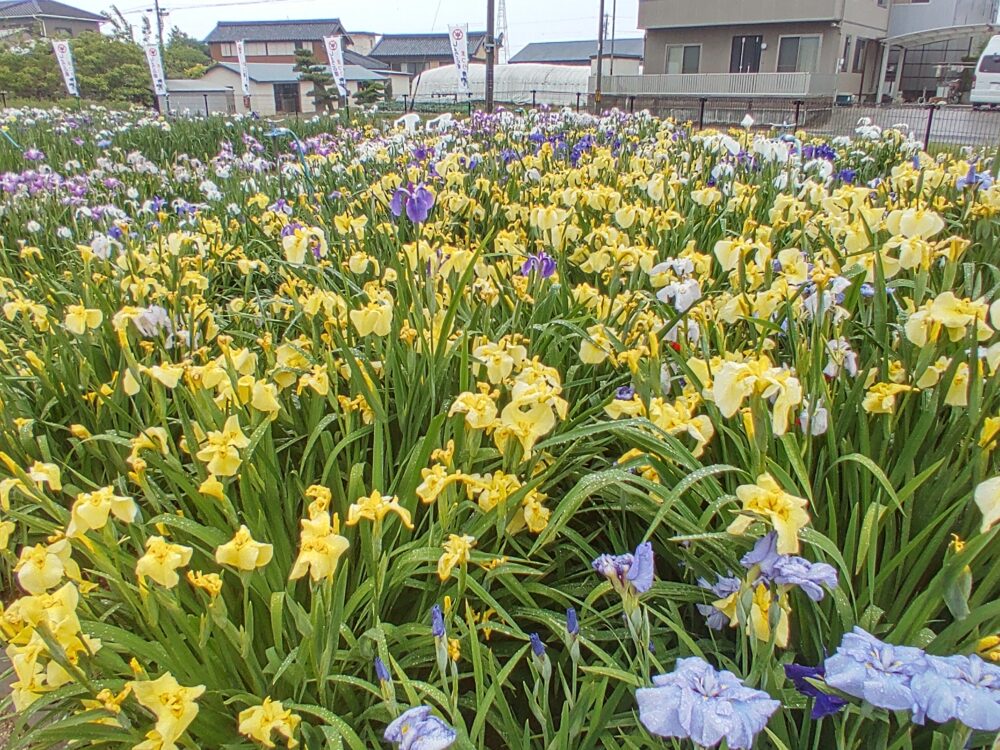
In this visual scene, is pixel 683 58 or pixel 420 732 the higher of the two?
pixel 683 58

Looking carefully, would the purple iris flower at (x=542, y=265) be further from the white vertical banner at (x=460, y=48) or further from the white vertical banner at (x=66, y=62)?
the white vertical banner at (x=66, y=62)

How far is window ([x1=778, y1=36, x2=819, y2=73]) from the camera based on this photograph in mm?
21234

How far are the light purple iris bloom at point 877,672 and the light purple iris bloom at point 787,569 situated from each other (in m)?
0.09

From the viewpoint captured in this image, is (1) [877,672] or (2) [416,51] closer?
(1) [877,672]

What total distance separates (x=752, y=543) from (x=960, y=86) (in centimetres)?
2796

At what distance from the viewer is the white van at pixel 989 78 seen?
18.4 metres

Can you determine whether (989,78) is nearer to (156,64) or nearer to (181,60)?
(156,64)

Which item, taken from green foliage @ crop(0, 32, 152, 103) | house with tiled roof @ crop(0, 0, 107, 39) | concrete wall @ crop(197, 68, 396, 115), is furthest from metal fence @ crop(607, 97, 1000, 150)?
house with tiled roof @ crop(0, 0, 107, 39)

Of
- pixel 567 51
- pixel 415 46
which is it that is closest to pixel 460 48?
pixel 567 51

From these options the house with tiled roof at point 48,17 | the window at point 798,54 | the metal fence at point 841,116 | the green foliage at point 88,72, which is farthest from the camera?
the house with tiled roof at point 48,17

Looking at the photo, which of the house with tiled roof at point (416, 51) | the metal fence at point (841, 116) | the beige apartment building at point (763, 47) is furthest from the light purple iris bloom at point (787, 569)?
the house with tiled roof at point (416, 51)

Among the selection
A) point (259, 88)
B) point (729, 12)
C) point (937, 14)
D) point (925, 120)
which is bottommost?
point (925, 120)

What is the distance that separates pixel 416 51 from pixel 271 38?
11.6 m

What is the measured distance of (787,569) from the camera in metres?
0.85
